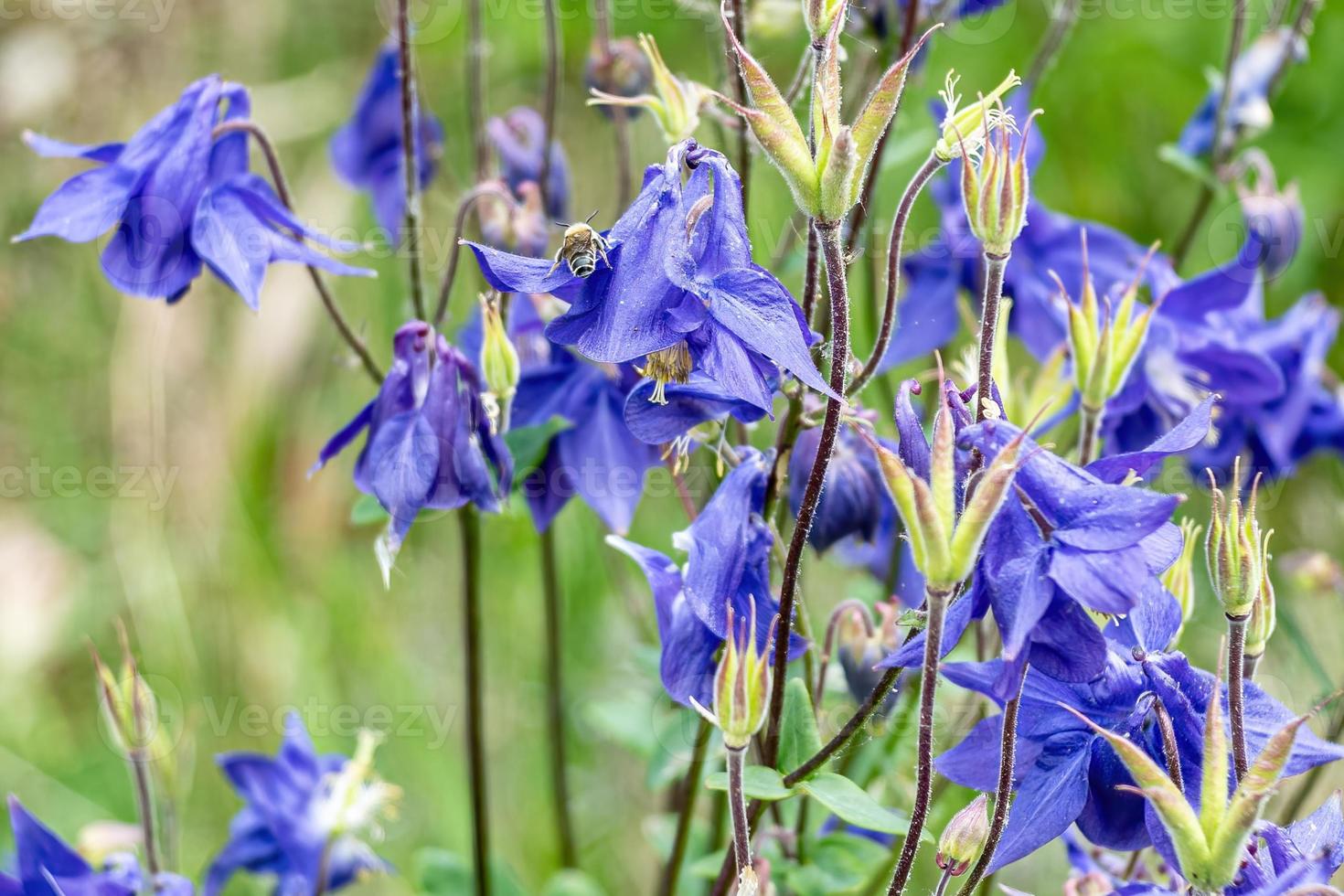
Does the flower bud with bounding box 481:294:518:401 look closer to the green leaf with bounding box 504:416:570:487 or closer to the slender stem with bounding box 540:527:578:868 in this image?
the green leaf with bounding box 504:416:570:487

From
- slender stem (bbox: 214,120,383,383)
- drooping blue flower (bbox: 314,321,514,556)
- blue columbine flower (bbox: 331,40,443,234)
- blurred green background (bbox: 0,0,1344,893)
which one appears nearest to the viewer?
drooping blue flower (bbox: 314,321,514,556)

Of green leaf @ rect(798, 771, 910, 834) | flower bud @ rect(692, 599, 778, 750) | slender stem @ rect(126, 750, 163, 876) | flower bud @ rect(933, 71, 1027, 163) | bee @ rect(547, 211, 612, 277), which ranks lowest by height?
slender stem @ rect(126, 750, 163, 876)

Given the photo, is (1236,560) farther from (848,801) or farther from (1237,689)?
(848,801)

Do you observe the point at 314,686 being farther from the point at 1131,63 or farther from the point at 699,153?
the point at 1131,63

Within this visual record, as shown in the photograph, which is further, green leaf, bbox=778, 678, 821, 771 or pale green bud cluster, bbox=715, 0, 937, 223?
green leaf, bbox=778, 678, 821, 771

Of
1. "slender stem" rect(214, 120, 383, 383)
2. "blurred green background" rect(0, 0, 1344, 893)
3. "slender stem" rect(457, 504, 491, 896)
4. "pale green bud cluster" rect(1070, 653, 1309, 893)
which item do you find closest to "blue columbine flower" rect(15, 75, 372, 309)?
"slender stem" rect(214, 120, 383, 383)

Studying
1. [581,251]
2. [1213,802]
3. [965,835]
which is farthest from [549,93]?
[1213,802]

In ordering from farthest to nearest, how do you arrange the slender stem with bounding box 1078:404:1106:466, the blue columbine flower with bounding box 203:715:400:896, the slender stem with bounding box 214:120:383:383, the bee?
the blue columbine flower with bounding box 203:715:400:896 < the slender stem with bounding box 214:120:383:383 < the slender stem with bounding box 1078:404:1106:466 < the bee
